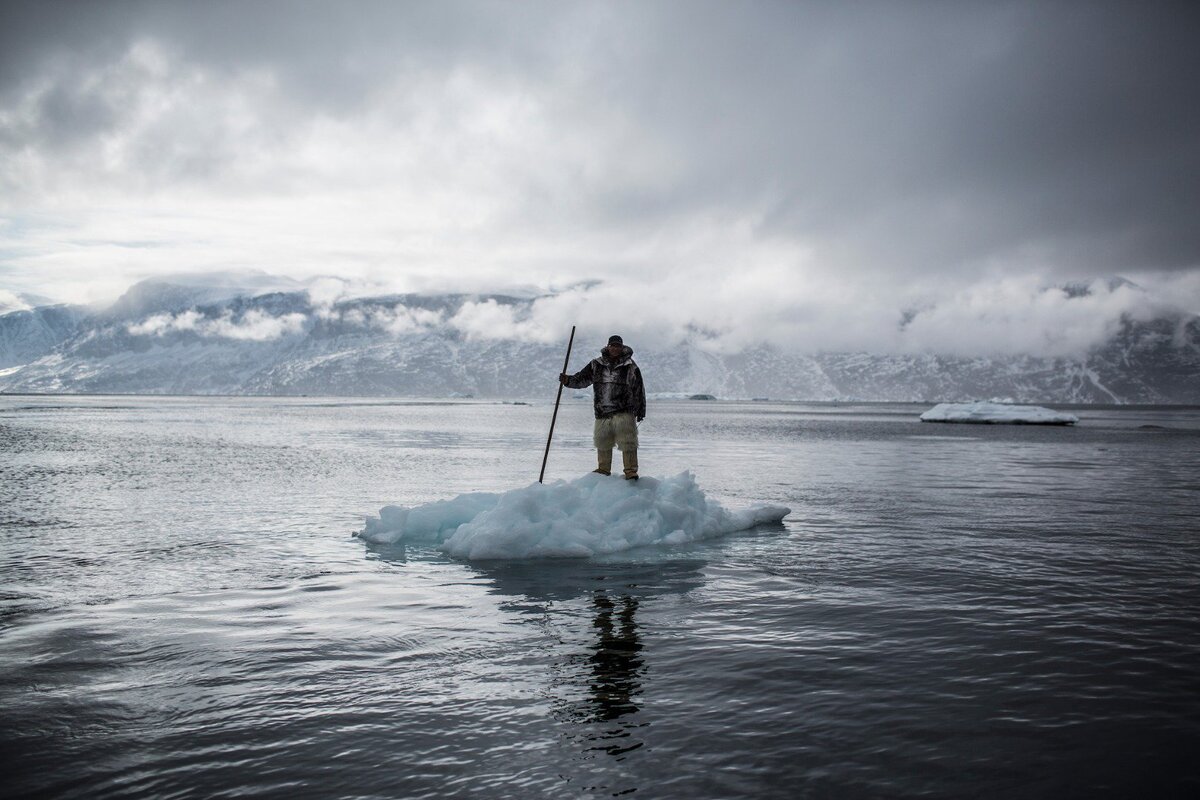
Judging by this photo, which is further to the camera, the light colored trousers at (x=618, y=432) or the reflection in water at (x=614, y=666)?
the light colored trousers at (x=618, y=432)

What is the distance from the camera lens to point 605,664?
25.3 feet

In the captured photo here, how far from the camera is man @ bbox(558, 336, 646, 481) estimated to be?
15.4 m

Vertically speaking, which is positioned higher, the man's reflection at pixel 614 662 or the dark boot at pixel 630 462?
the dark boot at pixel 630 462

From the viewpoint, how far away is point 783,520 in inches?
742

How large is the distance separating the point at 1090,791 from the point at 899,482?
25.2m

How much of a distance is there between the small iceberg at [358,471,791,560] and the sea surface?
47cm

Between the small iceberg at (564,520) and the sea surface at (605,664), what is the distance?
47 centimetres

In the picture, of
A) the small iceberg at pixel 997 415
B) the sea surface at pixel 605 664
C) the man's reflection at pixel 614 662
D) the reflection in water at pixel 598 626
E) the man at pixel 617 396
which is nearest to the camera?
the sea surface at pixel 605 664

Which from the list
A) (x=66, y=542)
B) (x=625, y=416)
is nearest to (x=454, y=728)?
(x=625, y=416)

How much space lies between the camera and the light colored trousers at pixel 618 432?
51.1 ft

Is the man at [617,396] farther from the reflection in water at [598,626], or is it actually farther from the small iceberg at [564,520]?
the reflection in water at [598,626]

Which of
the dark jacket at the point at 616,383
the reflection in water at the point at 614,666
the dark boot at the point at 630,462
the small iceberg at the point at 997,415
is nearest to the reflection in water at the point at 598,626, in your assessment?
the reflection in water at the point at 614,666

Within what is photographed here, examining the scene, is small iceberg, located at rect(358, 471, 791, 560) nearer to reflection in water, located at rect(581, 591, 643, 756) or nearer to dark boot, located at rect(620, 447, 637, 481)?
dark boot, located at rect(620, 447, 637, 481)

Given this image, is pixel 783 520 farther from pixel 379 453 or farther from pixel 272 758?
pixel 379 453
